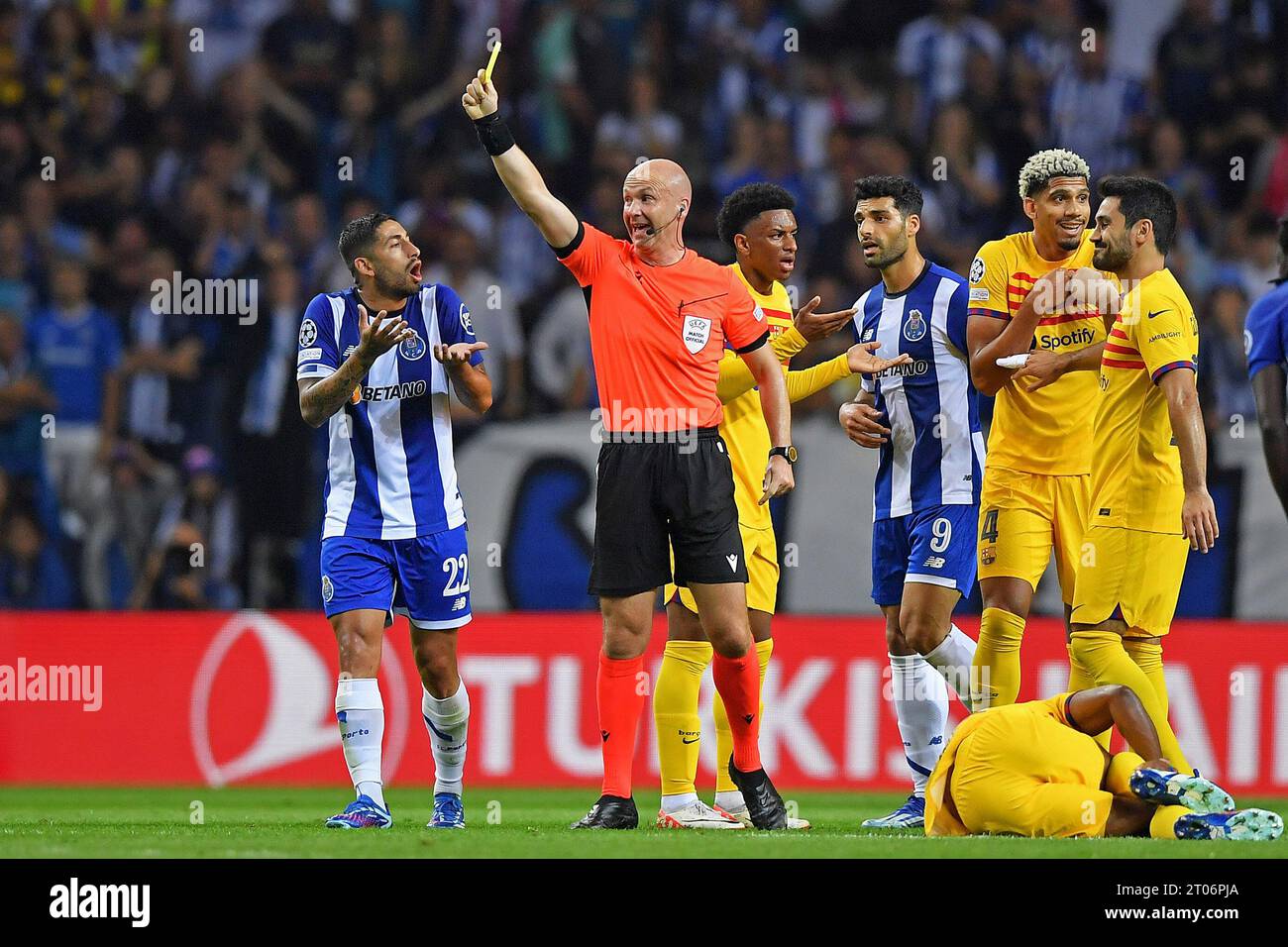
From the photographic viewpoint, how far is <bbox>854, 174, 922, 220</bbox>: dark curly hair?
8.12m

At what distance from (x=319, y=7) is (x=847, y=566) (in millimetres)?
6280

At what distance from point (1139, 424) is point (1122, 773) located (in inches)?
59.4

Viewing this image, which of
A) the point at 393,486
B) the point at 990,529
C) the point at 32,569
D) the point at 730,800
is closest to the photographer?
the point at 393,486

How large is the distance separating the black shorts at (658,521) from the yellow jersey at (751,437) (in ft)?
2.89

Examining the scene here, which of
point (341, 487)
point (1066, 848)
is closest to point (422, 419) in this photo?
point (341, 487)

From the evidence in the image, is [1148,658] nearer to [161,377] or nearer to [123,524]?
[123,524]

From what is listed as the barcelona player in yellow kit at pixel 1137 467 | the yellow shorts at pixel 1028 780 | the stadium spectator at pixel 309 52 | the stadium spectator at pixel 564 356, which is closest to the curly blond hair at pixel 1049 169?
the barcelona player in yellow kit at pixel 1137 467

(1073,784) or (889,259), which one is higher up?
(889,259)

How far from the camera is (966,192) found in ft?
44.3

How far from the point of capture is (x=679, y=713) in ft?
25.2

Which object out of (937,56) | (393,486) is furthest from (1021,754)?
(937,56)

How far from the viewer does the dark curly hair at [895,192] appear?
812 centimetres

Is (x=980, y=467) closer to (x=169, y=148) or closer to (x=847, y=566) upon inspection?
(x=847, y=566)

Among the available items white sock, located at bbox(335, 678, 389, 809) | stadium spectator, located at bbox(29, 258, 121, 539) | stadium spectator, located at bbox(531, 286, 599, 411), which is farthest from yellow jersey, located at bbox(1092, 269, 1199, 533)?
stadium spectator, located at bbox(29, 258, 121, 539)
